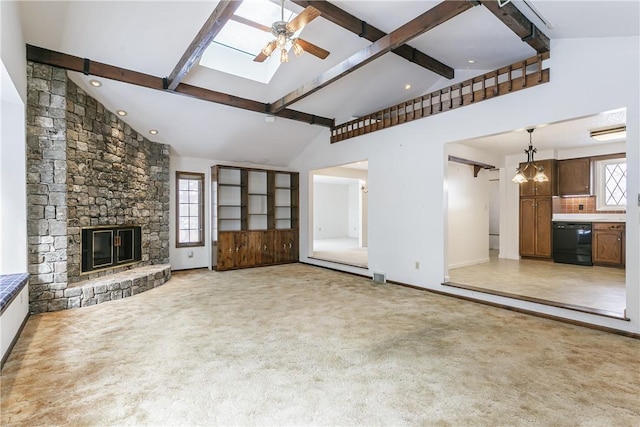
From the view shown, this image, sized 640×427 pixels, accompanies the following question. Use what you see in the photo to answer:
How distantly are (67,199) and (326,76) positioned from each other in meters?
3.80

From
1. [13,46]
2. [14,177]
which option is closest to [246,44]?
[13,46]

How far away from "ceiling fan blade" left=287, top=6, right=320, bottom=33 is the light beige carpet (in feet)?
9.76

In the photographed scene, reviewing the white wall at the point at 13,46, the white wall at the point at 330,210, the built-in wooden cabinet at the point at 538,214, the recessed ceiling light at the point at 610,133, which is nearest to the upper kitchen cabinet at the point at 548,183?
the built-in wooden cabinet at the point at 538,214

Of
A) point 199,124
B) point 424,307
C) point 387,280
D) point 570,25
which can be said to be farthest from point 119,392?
point 570,25

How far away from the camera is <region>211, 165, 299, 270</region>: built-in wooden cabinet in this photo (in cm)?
675

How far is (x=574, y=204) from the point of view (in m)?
7.32

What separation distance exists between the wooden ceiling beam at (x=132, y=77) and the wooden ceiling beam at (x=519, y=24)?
3.74 m

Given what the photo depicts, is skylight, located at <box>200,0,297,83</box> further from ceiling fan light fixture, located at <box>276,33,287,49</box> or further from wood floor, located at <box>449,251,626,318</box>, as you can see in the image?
wood floor, located at <box>449,251,626,318</box>

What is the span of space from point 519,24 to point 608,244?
5.59 meters

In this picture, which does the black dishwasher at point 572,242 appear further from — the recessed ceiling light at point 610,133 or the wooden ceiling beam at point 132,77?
the wooden ceiling beam at point 132,77

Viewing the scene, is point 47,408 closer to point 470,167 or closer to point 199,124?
point 199,124

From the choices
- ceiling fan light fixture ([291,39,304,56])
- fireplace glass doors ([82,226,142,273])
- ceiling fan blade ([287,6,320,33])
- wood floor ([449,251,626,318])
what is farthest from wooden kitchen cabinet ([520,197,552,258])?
fireplace glass doors ([82,226,142,273])

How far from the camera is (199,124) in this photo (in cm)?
575

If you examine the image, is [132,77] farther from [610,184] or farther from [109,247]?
[610,184]
